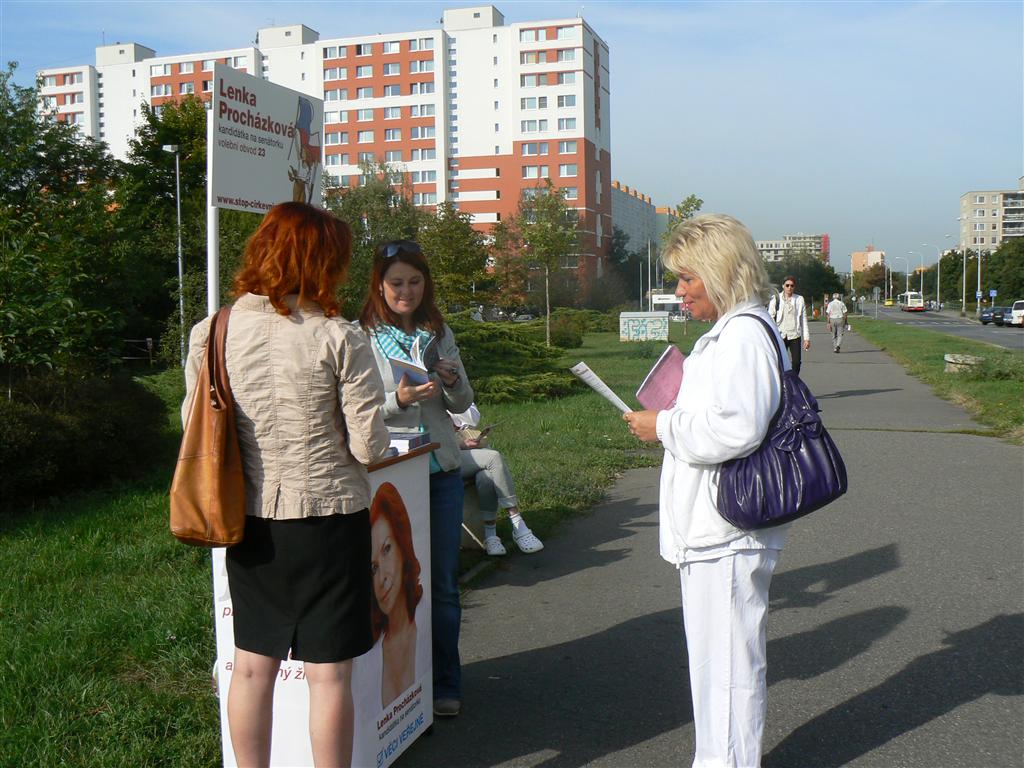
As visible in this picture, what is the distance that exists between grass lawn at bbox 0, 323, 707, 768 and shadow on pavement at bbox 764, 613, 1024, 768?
215cm

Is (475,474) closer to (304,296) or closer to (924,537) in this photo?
(924,537)

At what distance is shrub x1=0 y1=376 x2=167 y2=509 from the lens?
7234mm

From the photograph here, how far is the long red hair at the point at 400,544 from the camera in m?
3.22

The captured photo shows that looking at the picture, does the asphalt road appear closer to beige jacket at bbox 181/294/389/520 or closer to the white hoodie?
the white hoodie

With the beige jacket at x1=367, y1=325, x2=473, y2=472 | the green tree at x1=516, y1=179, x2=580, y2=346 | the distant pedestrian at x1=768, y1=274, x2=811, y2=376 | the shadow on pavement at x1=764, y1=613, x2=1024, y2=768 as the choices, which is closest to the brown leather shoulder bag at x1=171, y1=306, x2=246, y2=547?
the beige jacket at x1=367, y1=325, x2=473, y2=472

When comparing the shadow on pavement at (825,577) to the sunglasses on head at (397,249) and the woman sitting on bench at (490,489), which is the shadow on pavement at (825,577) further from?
the sunglasses on head at (397,249)

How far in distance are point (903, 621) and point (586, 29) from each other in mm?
101939

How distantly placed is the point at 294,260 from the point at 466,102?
103313mm

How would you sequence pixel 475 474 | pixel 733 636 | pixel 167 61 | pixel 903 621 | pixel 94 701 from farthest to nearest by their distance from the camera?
pixel 167 61 → pixel 475 474 → pixel 903 621 → pixel 94 701 → pixel 733 636

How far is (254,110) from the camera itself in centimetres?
519

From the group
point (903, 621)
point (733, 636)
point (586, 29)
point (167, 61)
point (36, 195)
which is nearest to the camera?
point (733, 636)

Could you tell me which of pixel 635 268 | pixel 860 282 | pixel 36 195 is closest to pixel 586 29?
pixel 635 268

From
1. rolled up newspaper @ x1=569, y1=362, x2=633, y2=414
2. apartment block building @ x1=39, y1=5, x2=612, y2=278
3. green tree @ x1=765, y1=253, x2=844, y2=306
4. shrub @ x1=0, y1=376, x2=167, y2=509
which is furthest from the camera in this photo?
apartment block building @ x1=39, y1=5, x2=612, y2=278

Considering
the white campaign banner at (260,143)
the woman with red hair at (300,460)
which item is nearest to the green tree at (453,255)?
the white campaign banner at (260,143)
